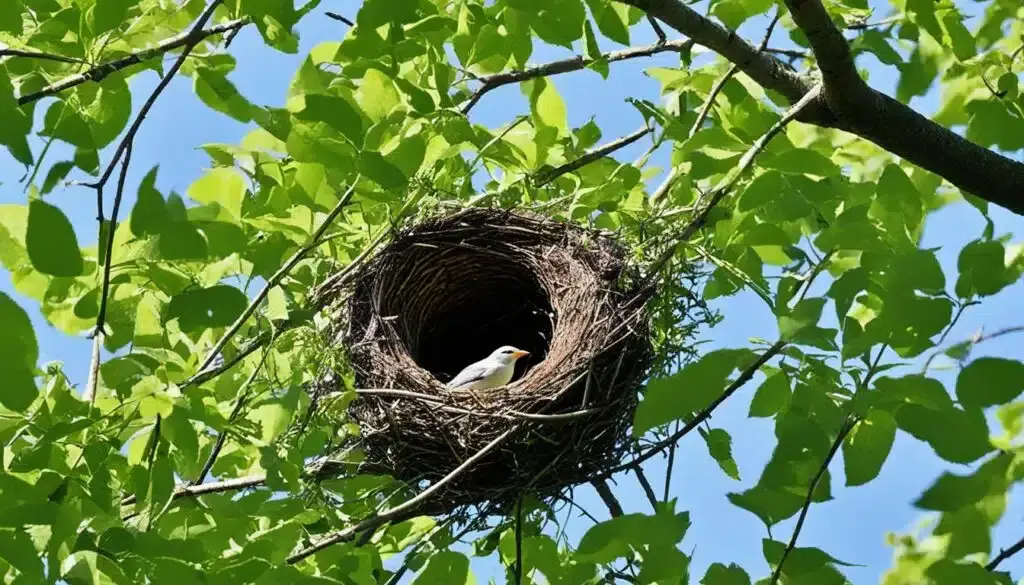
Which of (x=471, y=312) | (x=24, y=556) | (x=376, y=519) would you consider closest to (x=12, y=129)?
(x=24, y=556)

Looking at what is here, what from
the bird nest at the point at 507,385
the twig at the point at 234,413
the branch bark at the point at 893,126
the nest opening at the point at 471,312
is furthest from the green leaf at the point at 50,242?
the nest opening at the point at 471,312

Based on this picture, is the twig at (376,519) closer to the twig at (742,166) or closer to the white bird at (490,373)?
the twig at (742,166)

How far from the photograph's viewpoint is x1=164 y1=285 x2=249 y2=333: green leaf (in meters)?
1.72

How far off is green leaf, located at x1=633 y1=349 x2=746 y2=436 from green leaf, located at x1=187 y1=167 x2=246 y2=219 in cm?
120

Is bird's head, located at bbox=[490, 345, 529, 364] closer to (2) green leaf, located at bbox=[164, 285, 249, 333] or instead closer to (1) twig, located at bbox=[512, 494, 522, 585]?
(1) twig, located at bbox=[512, 494, 522, 585]

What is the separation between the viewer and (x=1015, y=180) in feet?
7.26

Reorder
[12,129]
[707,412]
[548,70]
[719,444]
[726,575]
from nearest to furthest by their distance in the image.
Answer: [12,129] → [726,575] → [707,412] → [719,444] → [548,70]

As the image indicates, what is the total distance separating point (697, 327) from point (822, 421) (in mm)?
969

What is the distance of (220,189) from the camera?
2311 mm

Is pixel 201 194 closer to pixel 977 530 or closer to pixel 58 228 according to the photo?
pixel 58 228

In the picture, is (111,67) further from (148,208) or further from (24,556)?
(24,556)

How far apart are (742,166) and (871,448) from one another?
759mm

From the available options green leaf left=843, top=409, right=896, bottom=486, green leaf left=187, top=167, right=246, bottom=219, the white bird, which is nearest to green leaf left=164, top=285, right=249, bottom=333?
green leaf left=187, top=167, right=246, bottom=219

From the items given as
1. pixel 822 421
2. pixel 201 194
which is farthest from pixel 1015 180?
pixel 201 194
